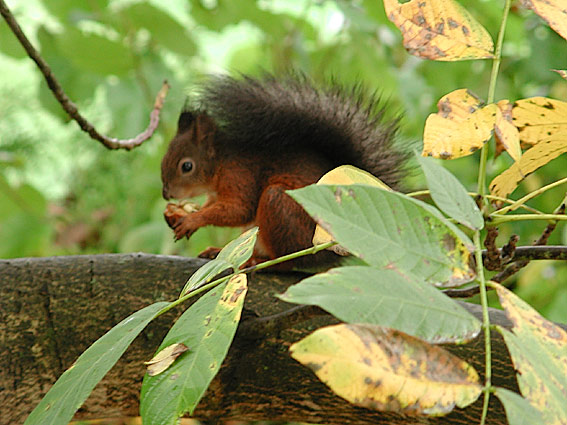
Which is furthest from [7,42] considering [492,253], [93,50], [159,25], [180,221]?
[492,253]

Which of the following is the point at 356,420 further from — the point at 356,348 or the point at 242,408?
the point at 356,348

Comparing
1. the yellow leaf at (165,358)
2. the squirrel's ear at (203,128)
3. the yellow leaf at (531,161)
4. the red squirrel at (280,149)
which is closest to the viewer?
the yellow leaf at (165,358)

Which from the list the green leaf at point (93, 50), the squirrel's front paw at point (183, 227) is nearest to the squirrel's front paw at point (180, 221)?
the squirrel's front paw at point (183, 227)

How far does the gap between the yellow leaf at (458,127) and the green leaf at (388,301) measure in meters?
0.14

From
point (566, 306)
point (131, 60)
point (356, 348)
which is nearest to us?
point (356, 348)

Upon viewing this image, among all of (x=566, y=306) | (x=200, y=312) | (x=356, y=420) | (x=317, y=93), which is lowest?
(x=566, y=306)

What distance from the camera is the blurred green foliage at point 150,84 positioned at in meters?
1.32

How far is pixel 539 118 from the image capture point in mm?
489

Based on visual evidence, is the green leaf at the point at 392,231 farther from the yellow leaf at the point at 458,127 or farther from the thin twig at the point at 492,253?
the thin twig at the point at 492,253

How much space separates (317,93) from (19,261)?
1.53 feet

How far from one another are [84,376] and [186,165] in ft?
2.88

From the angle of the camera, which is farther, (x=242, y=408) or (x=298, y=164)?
(x=298, y=164)

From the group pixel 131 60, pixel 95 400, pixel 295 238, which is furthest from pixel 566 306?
pixel 131 60

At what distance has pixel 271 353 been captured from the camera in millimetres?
718
